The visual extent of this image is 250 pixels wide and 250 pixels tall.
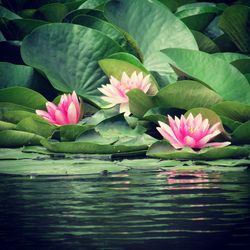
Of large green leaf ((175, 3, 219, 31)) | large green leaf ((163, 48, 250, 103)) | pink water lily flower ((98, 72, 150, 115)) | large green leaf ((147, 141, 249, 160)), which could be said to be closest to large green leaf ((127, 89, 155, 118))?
pink water lily flower ((98, 72, 150, 115))

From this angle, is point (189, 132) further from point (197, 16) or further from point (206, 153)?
point (197, 16)

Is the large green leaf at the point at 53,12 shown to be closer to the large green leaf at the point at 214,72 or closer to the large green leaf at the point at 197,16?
the large green leaf at the point at 197,16

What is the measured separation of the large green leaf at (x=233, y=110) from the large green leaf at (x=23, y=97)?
3.29ft

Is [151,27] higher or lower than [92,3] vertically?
higher

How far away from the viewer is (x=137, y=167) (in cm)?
385

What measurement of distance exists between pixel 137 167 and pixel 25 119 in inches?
32.9

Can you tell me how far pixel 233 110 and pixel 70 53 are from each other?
1190mm

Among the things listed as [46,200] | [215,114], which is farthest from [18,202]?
[215,114]

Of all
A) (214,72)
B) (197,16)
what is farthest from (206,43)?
(214,72)

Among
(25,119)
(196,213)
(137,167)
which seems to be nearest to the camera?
(196,213)

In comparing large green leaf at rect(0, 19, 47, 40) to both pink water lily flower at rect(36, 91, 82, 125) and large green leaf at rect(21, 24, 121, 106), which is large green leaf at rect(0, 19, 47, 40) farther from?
pink water lily flower at rect(36, 91, 82, 125)

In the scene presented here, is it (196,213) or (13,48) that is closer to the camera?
(196,213)

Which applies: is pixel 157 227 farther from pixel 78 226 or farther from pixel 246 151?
pixel 246 151

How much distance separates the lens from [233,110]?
436 centimetres
